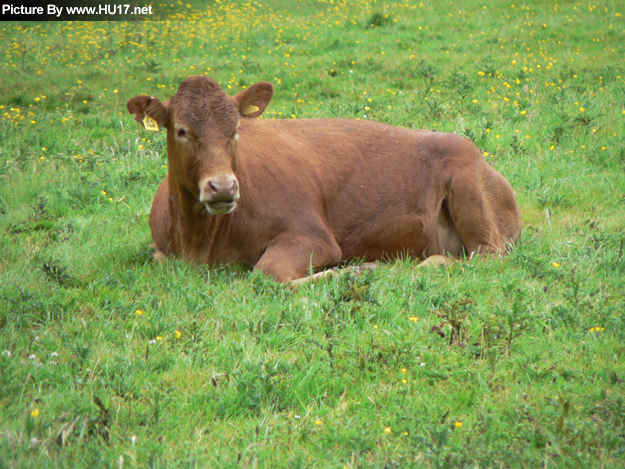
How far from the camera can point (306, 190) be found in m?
5.83

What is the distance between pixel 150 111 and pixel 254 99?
98 cm

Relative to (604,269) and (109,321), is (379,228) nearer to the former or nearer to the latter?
(604,269)

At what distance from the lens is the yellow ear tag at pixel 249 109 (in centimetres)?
560

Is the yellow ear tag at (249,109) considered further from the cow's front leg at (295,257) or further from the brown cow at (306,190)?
the cow's front leg at (295,257)

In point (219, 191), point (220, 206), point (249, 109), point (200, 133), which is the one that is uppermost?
point (249, 109)

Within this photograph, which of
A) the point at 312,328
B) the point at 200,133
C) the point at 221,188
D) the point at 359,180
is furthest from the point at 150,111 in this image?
the point at 312,328

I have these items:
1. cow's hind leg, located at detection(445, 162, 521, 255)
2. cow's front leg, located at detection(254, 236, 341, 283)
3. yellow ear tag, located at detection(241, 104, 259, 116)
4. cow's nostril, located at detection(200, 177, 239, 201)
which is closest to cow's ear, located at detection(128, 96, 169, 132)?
yellow ear tag, located at detection(241, 104, 259, 116)

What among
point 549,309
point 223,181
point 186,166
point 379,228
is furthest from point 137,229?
point 549,309

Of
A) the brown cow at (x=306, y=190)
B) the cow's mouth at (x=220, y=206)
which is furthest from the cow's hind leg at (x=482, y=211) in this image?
the cow's mouth at (x=220, y=206)

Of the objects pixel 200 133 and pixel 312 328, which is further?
pixel 200 133

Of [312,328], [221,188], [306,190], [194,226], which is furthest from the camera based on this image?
[306,190]

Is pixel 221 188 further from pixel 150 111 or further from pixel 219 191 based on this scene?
pixel 150 111

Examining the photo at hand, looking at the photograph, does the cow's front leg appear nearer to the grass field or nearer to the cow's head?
the grass field

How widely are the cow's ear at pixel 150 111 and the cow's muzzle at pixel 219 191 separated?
2.62ft
